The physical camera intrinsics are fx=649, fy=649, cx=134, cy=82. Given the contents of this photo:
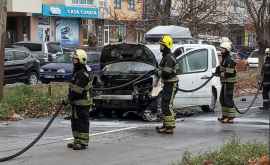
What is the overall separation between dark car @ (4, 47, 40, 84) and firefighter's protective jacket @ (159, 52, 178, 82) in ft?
40.2

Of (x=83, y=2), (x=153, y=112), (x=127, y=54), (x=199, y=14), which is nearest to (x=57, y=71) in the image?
(x=199, y=14)

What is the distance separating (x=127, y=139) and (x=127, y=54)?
4199 mm

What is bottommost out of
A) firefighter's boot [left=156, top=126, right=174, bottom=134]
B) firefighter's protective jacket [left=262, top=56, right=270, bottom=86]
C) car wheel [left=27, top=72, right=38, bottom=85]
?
car wheel [left=27, top=72, right=38, bottom=85]

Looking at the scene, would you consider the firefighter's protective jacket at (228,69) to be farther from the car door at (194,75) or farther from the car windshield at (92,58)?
the car windshield at (92,58)

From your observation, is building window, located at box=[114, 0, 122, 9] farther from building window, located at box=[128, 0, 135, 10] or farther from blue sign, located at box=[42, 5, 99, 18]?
blue sign, located at box=[42, 5, 99, 18]

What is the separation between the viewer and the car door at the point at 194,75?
51.1 ft

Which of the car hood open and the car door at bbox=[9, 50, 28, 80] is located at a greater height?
the car hood open

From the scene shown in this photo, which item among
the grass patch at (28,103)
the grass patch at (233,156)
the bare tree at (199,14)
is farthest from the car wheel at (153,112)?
the bare tree at (199,14)

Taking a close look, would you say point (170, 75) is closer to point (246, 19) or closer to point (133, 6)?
point (246, 19)

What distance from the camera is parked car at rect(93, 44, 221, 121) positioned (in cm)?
1441

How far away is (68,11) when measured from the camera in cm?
4728

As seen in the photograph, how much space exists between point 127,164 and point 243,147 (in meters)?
1.84

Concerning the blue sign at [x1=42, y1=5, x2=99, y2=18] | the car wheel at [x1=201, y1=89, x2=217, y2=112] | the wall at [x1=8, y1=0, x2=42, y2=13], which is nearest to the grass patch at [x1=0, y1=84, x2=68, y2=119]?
the car wheel at [x1=201, y1=89, x2=217, y2=112]

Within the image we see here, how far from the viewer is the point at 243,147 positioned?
8.12 m
